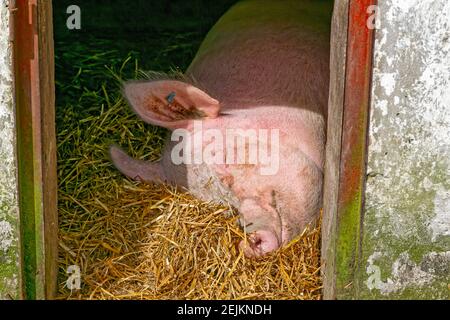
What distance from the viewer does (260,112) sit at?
156 inches

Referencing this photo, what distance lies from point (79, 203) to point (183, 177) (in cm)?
46

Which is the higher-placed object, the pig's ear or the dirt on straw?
the pig's ear

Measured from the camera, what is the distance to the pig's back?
4.12 m

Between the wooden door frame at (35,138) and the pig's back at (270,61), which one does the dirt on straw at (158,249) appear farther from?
the pig's back at (270,61)

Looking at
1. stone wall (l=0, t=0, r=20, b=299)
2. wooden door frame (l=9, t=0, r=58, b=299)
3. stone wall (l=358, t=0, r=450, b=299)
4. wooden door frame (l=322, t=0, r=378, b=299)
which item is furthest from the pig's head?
stone wall (l=0, t=0, r=20, b=299)

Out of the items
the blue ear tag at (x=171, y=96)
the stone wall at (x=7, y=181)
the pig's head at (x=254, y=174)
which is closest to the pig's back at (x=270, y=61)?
the pig's head at (x=254, y=174)

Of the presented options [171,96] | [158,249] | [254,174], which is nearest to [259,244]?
[254,174]

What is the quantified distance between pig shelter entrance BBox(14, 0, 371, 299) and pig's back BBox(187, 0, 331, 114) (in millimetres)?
460

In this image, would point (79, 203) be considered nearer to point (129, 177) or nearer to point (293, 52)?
point (129, 177)

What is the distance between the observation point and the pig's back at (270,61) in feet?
13.5

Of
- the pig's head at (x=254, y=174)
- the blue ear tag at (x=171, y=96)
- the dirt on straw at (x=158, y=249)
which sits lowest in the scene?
the dirt on straw at (x=158, y=249)

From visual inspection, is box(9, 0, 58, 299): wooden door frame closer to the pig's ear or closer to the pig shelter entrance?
the pig shelter entrance

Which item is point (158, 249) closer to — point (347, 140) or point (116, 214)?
point (116, 214)

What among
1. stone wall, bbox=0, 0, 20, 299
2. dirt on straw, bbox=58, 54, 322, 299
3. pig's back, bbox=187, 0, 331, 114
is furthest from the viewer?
pig's back, bbox=187, 0, 331, 114
